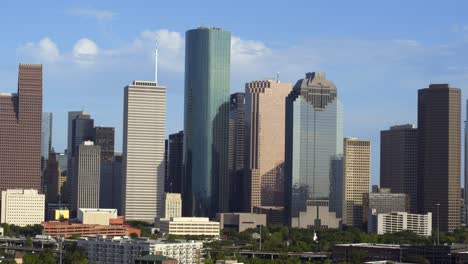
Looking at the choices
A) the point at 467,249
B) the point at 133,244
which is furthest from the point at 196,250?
the point at 467,249

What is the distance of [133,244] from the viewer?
150500mm

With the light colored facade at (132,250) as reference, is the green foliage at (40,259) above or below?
below

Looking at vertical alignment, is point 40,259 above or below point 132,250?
below

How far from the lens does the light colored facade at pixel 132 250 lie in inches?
5818

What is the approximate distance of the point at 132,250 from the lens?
14888 cm

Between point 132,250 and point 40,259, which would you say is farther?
point 132,250

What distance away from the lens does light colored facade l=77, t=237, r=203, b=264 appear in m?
148

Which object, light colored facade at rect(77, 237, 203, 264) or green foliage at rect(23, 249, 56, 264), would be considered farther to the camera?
light colored facade at rect(77, 237, 203, 264)

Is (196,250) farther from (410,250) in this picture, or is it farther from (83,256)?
(410,250)

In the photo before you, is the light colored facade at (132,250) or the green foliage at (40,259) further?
the light colored facade at (132,250)

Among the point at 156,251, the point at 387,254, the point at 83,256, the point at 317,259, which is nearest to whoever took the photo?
the point at 156,251

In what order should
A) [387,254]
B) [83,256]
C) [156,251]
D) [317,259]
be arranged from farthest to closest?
[317,259]
[387,254]
[83,256]
[156,251]

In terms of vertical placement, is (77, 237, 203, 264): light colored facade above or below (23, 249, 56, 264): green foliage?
above

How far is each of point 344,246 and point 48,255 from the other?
43683 mm
